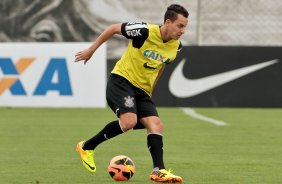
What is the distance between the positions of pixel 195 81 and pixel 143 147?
8.03 meters

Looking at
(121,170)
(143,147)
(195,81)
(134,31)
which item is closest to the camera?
(121,170)

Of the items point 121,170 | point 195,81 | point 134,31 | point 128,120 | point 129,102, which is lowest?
point 195,81

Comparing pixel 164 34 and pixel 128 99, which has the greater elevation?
pixel 164 34

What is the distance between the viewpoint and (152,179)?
8094 mm

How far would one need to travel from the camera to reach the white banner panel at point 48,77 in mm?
18375

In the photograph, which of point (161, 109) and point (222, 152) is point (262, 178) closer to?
point (222, 152)

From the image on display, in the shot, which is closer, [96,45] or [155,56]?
[96,45]

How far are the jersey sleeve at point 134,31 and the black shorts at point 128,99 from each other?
0.45 metres

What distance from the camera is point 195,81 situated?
1931cm

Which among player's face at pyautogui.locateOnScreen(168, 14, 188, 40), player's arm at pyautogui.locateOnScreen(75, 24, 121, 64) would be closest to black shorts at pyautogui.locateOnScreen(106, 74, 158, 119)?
player's arm at pyautogui.locateOnScreen(75, 24, 121, 64)

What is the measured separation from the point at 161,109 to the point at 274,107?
255 centimetres

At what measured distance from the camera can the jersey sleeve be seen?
331 inches

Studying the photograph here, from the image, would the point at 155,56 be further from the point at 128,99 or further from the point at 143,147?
the point at 143,147

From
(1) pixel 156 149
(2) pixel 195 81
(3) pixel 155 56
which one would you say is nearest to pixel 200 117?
(2) pixel 195 81
